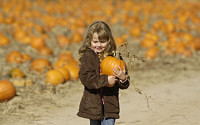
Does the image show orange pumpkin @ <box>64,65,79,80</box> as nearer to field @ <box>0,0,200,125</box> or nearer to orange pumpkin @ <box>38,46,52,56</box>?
field @ <box>0,0,200,125</box>

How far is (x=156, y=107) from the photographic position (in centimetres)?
645

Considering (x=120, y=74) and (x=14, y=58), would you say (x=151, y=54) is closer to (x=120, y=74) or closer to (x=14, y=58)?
(x=14, y=58)

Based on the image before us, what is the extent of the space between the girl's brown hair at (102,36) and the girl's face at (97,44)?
4cm

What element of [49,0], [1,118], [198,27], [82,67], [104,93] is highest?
[49,0]

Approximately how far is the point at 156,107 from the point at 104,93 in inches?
101

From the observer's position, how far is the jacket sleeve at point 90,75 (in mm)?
3869

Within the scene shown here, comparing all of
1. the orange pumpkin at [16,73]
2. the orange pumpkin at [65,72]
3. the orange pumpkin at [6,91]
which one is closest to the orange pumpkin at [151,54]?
the orange pumpkin at [65,72]

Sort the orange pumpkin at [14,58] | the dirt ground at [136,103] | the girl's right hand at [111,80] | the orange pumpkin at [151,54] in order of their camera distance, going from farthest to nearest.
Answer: the orange pumpkin at [151,54], the orange pumpkin at [14,58], the dirt ground at [136,103], the girl's right hand at [111,80]

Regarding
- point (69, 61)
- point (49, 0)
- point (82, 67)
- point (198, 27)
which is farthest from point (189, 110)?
point (49, 0)

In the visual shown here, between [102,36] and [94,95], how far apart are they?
0.63m

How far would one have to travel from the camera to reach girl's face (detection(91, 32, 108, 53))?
4020 millimetres

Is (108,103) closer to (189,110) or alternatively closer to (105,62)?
(105,62)

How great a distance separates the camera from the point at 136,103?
6.73 metres

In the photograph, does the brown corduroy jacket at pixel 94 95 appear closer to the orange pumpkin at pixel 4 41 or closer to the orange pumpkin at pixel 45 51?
the orange pumpkin at pixel 45 51
